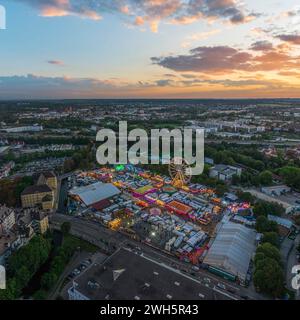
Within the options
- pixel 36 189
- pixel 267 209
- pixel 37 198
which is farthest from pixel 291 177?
pixel 36 189

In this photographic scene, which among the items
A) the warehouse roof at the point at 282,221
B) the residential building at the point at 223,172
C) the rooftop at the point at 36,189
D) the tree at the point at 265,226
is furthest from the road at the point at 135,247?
the residential building at the point at 223,172

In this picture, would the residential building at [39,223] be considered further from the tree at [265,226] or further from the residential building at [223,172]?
the residential building at [223,172]

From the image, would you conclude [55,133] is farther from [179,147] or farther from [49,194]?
[49,194]

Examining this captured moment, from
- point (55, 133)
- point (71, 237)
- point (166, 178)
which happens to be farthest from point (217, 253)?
point (55, 133)

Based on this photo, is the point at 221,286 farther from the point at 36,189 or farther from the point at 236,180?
the point at 36,189

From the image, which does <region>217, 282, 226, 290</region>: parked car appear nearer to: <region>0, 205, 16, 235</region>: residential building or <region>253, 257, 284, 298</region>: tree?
<region>253, 257, 284, 298</region>: tree

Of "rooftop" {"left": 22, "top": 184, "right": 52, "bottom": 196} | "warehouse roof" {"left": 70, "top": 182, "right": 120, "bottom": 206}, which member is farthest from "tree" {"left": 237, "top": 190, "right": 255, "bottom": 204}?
"rooftop" {"left": 22, "top": 184, "right": 52, "bottom": 196}

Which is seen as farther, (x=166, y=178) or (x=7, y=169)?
(x=7, y=169)
